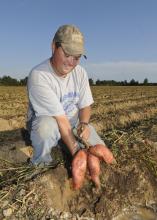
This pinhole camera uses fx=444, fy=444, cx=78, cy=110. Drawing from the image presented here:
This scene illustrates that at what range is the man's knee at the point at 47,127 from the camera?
172 inches

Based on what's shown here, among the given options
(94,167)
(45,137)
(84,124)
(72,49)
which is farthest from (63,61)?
(94,167)

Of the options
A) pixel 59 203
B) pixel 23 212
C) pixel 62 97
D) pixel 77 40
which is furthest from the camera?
pixel 62 97

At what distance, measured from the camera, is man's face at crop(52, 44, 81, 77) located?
428 cm

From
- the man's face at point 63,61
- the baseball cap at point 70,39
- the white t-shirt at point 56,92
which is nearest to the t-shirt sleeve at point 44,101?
the white t-shirt at point 56,92

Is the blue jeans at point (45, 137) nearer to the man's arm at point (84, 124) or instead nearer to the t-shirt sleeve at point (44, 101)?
the t-shirt sleeve at point (44, 101)

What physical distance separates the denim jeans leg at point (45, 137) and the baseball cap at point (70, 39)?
0.71 meters

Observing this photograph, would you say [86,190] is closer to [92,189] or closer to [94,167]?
[92,189]

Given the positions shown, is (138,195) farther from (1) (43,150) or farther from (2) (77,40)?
(2) (77,40)

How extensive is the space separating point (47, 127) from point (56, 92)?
42 centimetres

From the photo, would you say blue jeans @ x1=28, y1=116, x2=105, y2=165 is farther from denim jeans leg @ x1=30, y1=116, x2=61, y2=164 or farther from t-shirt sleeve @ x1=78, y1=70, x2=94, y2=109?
t-shirt sleeve @ x1=78, y1=70, x2=94, y2=109

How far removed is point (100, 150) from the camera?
4223mm

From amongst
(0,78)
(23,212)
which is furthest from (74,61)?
(0,78)

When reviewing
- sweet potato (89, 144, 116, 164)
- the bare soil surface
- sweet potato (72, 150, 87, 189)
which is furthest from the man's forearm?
sweet potato (72, 150, 87, 189)

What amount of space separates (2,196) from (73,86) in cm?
151
